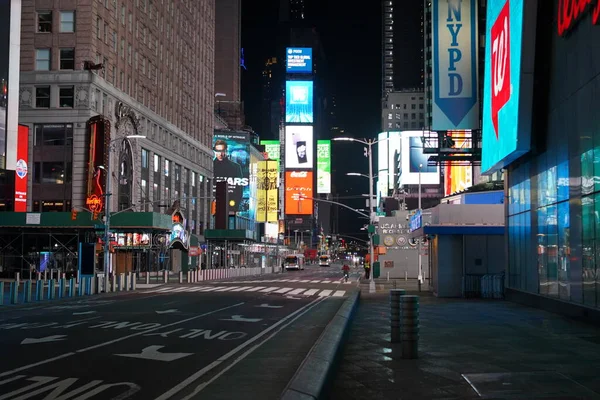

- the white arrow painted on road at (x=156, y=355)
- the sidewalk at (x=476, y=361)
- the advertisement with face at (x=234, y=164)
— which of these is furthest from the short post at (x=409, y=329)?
the advertisement with face at (x=234, y=164)

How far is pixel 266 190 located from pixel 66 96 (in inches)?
3387

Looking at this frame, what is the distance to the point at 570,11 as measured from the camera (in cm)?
2169

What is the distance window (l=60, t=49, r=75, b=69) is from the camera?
69.8 metres

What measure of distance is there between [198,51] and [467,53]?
3285 inches

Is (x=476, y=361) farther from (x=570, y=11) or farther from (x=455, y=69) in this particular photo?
(x=455, y=69)

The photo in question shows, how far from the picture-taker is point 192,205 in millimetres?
107312

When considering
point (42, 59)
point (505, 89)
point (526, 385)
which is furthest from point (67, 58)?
point (526, 385)

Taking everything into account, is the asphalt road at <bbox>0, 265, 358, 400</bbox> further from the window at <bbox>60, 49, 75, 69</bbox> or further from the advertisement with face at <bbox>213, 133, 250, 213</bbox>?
the advertisement with face at <bbox>213, 133, 250, 213</bbox>

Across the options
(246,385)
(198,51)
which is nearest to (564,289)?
(246,385)

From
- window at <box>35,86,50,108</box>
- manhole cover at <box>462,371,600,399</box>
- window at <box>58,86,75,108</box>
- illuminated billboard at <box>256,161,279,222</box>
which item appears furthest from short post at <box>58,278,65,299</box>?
illuminated billboard at <box>256,161,279,222</box>

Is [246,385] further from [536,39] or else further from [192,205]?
[192,205]

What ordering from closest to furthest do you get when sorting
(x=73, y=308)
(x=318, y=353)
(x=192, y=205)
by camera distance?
1. (x=318, y=353)
2. (x=73, y=308)
3. (x=192, y=205)

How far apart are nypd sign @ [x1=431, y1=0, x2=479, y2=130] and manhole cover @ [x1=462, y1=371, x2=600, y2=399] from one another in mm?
24845

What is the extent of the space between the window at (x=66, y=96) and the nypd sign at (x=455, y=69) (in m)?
43.1
